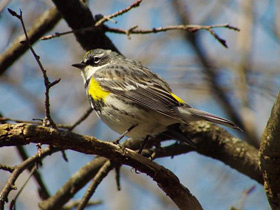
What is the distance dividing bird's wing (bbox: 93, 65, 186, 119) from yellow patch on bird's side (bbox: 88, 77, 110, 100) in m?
0.05

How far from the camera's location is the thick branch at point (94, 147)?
120 inches

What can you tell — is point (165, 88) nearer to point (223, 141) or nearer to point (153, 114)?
point (153, 114)

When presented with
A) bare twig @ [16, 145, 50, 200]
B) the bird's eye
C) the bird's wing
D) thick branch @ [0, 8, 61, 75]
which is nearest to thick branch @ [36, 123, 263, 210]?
bare twig @ [16, 145, 50, 200]

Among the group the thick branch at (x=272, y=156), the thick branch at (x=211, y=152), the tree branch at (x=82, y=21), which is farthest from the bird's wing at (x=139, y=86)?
the thick branch at (x=272, y=156)

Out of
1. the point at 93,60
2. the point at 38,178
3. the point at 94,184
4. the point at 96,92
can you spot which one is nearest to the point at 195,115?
the point at 96,92

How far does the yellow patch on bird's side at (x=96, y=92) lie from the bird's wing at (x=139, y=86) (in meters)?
0.05

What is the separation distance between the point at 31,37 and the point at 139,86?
5.19ft

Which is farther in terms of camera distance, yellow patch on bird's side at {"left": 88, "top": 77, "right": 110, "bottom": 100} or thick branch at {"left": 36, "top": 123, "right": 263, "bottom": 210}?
thick branch at {"left": 36, "top": 123, "right": 263, "bottom": 210}

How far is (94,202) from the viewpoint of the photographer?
5.32m

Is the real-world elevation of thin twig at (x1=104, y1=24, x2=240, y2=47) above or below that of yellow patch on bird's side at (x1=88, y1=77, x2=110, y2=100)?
above

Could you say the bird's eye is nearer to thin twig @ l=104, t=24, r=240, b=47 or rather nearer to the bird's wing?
the bird's wing

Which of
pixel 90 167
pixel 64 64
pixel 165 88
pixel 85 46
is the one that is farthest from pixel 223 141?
pixel 64 64

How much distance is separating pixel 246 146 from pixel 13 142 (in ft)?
10.9

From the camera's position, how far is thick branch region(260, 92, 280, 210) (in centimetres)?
331
